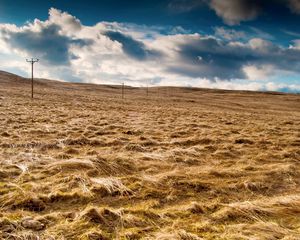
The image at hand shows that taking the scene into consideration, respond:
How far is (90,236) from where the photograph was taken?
436 centimetres

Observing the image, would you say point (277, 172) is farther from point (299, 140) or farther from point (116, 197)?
point (299, 140)

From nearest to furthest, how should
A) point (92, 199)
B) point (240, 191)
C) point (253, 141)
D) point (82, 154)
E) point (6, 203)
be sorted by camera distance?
point (6, 203) < point (92, 199) < point (240, 191) < point (82, 154) < point (253, 141)

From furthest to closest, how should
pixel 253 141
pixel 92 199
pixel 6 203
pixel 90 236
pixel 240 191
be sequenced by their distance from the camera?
pixel 253 141, pixel 240 191, pixel 92 199, pixel 6 203, pixel 90 236

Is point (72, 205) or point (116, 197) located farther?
point (116, 197)

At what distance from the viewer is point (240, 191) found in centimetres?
679

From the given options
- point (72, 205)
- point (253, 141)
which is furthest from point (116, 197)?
point (253, 141)

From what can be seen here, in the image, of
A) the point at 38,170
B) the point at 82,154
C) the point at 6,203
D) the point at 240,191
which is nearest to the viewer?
the point at 6,203

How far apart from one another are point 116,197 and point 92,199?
1.65ft

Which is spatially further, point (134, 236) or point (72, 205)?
point (72, 205)

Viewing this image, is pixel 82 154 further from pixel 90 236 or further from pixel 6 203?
pixel 90 236

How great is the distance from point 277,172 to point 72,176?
5605mm

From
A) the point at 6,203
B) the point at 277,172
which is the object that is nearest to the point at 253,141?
the point at 277,172

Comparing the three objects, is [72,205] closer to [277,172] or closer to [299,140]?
[277,172]

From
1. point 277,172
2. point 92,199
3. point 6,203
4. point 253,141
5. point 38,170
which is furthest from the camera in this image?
point 253,141
